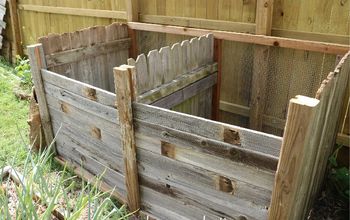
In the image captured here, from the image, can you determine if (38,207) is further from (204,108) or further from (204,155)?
(204,108)

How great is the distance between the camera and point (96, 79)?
3.59m

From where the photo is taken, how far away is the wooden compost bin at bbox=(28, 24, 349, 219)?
189cm

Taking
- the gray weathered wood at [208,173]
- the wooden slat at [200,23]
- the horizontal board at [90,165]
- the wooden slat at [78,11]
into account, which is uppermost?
the wooden slat at [78,11]

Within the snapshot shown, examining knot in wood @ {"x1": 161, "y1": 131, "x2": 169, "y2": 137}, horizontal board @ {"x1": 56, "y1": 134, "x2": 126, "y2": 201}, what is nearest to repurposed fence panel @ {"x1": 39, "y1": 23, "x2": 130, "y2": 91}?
horizontal board @ {"x1": 56, "y1": 134, "x2": 126, "y2": 201}

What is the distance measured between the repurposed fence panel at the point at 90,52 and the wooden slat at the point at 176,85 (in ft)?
3.58

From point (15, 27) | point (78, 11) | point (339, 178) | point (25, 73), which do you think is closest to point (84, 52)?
point (78, 11)

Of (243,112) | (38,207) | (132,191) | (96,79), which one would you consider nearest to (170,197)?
(132,191)

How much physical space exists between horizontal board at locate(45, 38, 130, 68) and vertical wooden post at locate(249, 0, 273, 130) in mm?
1486

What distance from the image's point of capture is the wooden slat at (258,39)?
266cm

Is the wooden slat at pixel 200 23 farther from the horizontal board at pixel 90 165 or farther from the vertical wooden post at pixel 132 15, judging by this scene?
the horizontal board at pixel 90 165

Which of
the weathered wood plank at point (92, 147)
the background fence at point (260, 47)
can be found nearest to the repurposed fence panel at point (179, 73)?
the background fence at point (260, 47)

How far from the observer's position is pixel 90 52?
346cm

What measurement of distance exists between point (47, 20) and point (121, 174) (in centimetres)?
336

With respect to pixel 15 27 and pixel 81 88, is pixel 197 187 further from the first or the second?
pixel 15 27
